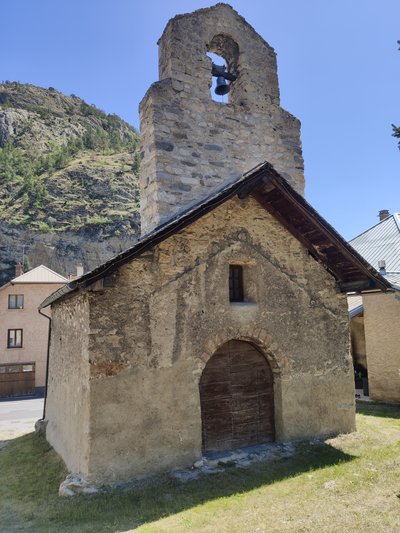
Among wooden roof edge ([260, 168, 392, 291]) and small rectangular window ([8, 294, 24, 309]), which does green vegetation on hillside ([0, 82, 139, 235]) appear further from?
wooden roof edge ([260, 168, 392, 291])

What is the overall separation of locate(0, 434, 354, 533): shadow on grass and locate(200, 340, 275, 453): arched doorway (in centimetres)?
72

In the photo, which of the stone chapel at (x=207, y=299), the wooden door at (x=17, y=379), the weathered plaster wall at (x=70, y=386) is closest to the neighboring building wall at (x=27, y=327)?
the wooden door at (x=17, y=379)

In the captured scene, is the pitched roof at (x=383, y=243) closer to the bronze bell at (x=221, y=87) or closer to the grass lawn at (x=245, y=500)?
the grass lawn at (x=245, y=500)

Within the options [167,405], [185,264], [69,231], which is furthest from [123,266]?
[69,231]

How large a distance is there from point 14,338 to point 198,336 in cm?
2239

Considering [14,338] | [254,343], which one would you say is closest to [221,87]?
[254,343]

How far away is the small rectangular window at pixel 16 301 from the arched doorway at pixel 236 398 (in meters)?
21.9

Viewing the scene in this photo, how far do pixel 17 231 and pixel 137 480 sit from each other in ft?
161

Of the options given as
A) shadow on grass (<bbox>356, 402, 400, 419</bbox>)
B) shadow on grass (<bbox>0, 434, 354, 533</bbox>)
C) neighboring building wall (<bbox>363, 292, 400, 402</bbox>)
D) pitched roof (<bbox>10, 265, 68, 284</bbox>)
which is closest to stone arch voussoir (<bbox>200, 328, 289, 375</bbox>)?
shadow on grass (<bbox>0, 434, 354, 533</bbox>)

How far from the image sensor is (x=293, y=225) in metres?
8.30

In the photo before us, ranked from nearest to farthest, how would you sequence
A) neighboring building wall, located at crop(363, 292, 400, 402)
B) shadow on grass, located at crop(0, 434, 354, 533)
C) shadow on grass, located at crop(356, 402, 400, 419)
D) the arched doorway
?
1. shadow on grass, located at crop(0, 434, 354, 533)
2. the arched doorway
3. shadow on grass, located at crop(356, 402, 400, 419)
4. neighboring building wall, located at crop(363, 292, 400, 402)

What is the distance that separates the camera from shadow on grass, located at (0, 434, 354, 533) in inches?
195

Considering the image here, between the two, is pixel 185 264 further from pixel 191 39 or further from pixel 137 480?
pixel 191 39

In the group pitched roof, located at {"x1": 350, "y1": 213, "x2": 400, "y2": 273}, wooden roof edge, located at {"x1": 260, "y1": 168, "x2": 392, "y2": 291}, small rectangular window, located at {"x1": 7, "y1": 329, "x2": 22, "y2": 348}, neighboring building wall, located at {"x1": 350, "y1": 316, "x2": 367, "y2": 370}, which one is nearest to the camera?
wooden roof edge, located at {"x1": 260, "y1": 168, "x2": 392, "y2": 291}
